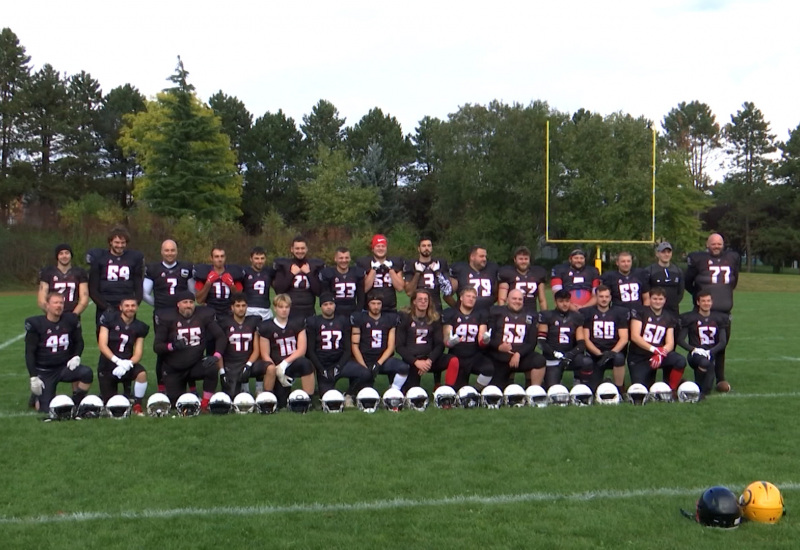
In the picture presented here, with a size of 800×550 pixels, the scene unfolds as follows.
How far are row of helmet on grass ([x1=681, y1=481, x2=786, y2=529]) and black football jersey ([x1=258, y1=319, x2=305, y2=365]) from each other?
12.8 feet

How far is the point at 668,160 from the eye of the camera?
1582 inches

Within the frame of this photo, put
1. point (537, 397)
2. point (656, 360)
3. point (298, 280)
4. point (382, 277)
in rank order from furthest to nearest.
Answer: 1. point (382, 277)
2. point (298, 280)
3. point (656, 360)
4. point (537, 397)

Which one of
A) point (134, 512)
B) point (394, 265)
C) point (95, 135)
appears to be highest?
point (95, 135)

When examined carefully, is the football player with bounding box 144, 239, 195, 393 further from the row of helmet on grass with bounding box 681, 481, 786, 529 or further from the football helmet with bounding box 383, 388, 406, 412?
the row of helmet on grass with bounding box 681, 481, 786, 529

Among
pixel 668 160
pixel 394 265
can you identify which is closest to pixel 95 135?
pixel 668 160

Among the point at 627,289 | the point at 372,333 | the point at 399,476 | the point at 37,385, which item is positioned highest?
the point at 627,289

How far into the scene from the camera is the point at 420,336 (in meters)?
7.15

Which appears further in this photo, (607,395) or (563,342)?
(563,342)

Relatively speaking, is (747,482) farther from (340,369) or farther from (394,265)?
(394,265)

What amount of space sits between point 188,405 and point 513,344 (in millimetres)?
2969

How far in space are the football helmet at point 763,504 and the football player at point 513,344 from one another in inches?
127

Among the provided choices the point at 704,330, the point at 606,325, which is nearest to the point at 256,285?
the point at 606,325

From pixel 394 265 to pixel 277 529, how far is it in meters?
4.36

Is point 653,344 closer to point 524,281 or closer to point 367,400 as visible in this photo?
point 524,281
